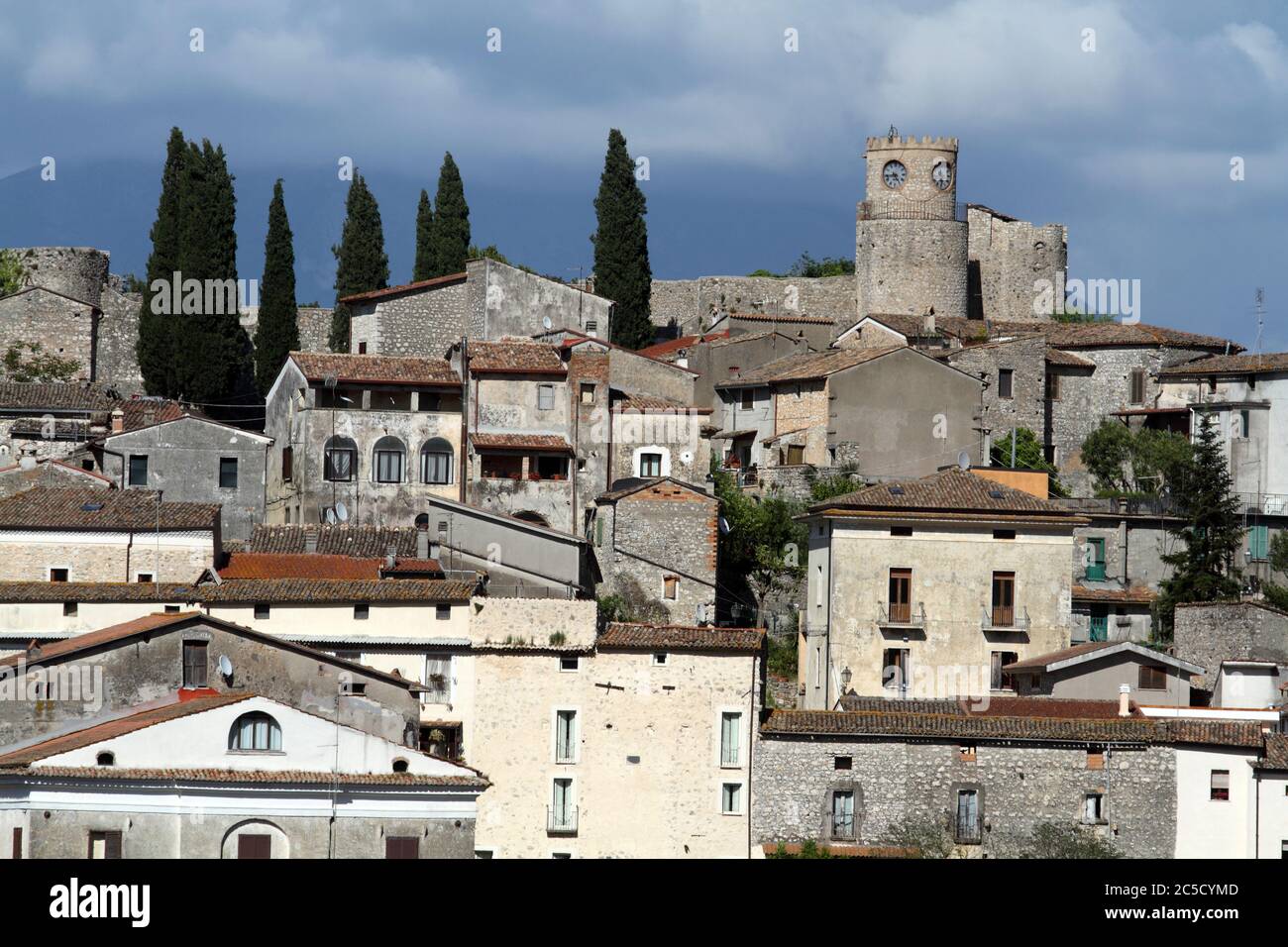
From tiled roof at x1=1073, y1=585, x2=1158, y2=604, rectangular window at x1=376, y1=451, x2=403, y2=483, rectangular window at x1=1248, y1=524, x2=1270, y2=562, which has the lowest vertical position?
tiled roof at x1=1073, y1=585, x2=1158, y2=604

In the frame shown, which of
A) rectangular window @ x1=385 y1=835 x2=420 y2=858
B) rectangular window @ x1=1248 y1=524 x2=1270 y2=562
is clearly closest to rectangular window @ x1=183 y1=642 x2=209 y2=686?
rectangular window @ x1=385 y1=835 x2=420 y2=858

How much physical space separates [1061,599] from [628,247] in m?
22.6

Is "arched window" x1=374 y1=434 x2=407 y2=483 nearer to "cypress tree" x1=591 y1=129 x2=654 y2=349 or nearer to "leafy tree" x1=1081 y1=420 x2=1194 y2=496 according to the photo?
"cypress tree" x1=591 y1=129 x2=654 y2=349

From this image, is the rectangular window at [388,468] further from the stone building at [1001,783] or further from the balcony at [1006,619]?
the stone building at [1001,783]

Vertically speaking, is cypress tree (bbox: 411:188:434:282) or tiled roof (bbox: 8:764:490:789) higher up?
cypress tree (bbox: 411:188:434:282)

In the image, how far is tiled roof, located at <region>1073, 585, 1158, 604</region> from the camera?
146 feet

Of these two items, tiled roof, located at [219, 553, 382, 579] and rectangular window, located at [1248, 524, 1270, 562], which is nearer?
tiled roof, located at [219, 553, 382, 579]

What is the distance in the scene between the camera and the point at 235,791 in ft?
93.1

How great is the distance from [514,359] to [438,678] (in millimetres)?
12234

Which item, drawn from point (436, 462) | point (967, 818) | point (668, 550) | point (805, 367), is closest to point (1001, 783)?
point (967, 818)

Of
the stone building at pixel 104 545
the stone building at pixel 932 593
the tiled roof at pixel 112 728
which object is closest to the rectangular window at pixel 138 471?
the stone building at pixel 104 545

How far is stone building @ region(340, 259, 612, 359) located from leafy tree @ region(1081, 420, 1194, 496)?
46.8 feet

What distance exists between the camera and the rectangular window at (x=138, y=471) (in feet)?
149
